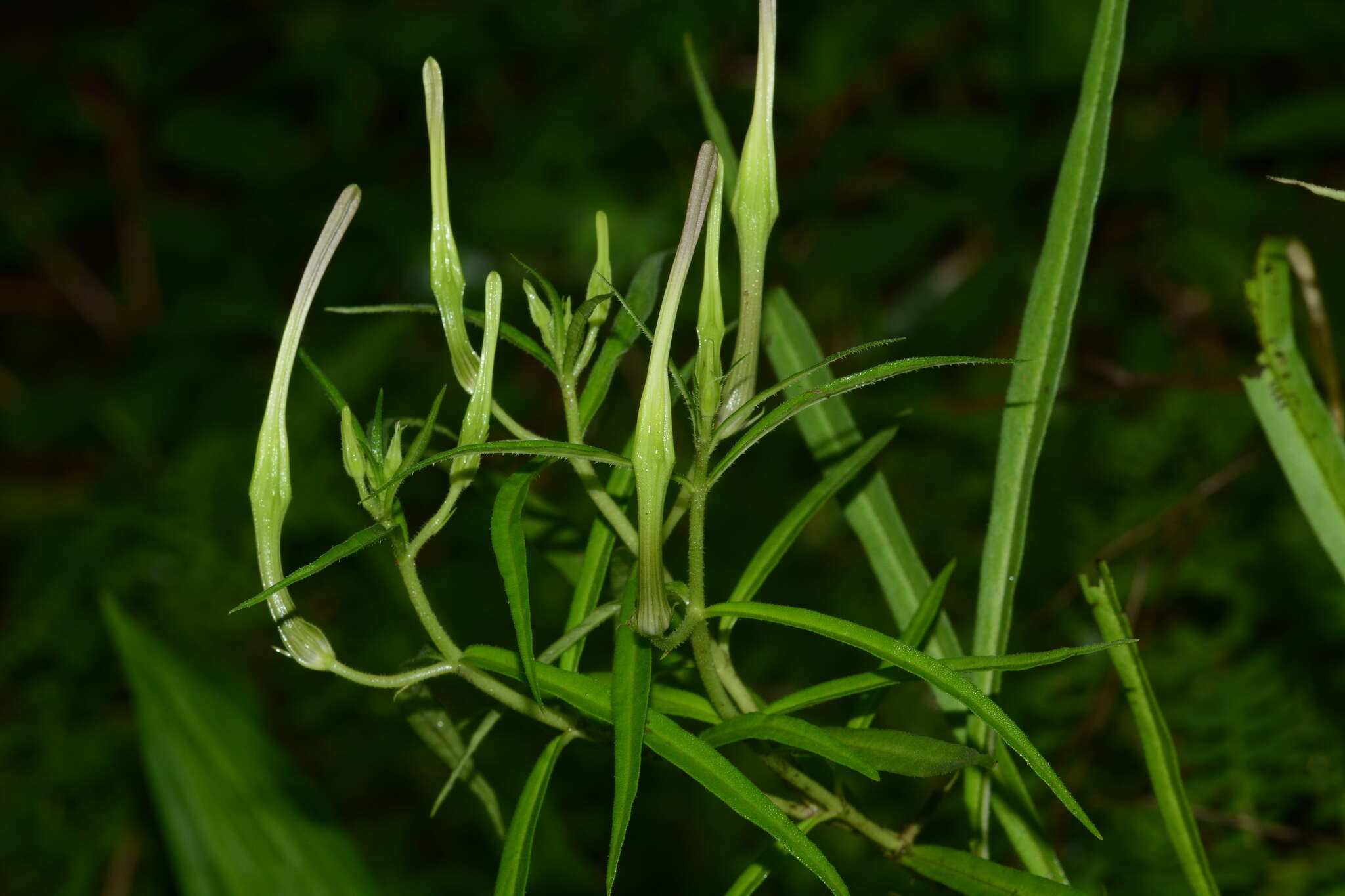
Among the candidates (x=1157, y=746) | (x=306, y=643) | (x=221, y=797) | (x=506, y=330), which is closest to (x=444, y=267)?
(x=506, y=330)

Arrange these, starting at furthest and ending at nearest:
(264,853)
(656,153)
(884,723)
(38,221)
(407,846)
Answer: (38,221), (656,153), (407,846), (884,723), (264,853)

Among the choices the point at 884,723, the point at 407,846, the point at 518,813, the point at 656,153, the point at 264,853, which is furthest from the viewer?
the point at 656,153

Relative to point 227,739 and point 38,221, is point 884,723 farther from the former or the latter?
point 38,221

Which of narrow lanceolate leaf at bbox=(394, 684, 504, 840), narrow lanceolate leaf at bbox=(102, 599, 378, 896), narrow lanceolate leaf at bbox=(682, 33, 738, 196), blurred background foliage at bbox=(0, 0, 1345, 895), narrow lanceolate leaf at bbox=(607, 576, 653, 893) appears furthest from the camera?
blurred background foliage at bbox=(0, 0, 1345, 895)

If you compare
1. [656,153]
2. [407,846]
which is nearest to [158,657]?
[407,846]

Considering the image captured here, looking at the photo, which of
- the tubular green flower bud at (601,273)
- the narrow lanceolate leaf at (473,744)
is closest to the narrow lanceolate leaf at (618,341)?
the tubular green flower bud at (601,273)

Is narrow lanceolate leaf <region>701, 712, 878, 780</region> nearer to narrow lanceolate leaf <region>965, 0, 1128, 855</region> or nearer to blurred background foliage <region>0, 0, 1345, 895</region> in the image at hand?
narrow lanceolate leaf <region>965, 0, 1128, 855</region>

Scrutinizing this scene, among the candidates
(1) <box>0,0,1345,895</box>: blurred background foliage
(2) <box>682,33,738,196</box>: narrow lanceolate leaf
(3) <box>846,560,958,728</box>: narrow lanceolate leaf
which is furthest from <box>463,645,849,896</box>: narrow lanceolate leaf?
(1) <box>0,0,1345,895</box>: blurred background foliage
